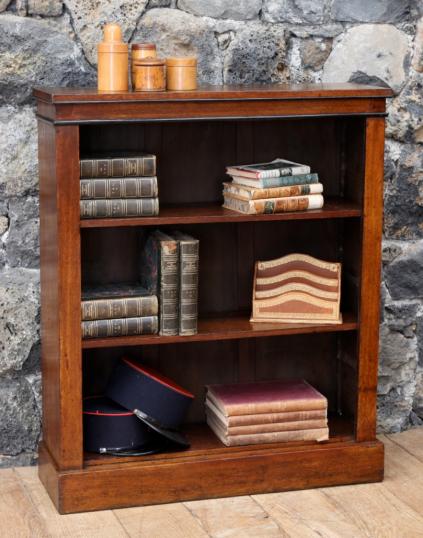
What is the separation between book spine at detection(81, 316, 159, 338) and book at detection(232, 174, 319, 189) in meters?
0.48

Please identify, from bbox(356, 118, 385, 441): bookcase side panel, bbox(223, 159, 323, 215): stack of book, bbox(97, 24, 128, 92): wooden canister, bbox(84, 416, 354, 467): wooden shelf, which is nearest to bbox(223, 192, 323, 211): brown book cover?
bbox(223, 159, 323, 215): stack of book

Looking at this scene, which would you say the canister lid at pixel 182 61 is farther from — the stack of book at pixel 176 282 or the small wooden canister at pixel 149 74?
the stack of book at pixel 176 282

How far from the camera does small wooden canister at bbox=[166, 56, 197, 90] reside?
3002 mm

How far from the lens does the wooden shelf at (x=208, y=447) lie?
122 inches

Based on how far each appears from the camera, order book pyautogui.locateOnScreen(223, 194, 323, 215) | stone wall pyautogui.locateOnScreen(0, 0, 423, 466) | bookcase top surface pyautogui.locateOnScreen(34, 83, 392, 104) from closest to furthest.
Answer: bookcase top surface pyautogui.locateOnScreen(34, 83, 392, 104) → book pyautogui.locateOnScreen(223, 194, 323, 215) → stone wall pyautogui.locateOnScreen(0, 0, 423, 466)

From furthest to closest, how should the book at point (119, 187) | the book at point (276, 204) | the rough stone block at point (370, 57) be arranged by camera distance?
1. the rough stone block at point (370, 57)
2. the book at point (276, 204)
3. the book at point (119, 187)

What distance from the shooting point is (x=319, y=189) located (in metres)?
3.13

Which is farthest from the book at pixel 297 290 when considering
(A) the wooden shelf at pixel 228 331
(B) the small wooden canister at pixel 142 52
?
(B) the small wooden canister at pixel 142 52

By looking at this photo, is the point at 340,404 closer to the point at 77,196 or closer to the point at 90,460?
the point at 90,460

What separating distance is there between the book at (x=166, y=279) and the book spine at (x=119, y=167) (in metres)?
0.21

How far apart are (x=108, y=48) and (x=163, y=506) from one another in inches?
52.3

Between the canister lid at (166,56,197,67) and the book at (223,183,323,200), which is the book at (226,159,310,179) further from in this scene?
the canister lid at (166,56,197,67)

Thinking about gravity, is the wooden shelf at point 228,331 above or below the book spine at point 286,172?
below

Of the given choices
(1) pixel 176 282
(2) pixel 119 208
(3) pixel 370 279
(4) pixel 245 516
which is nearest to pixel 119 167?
(2) pixel 119 208
